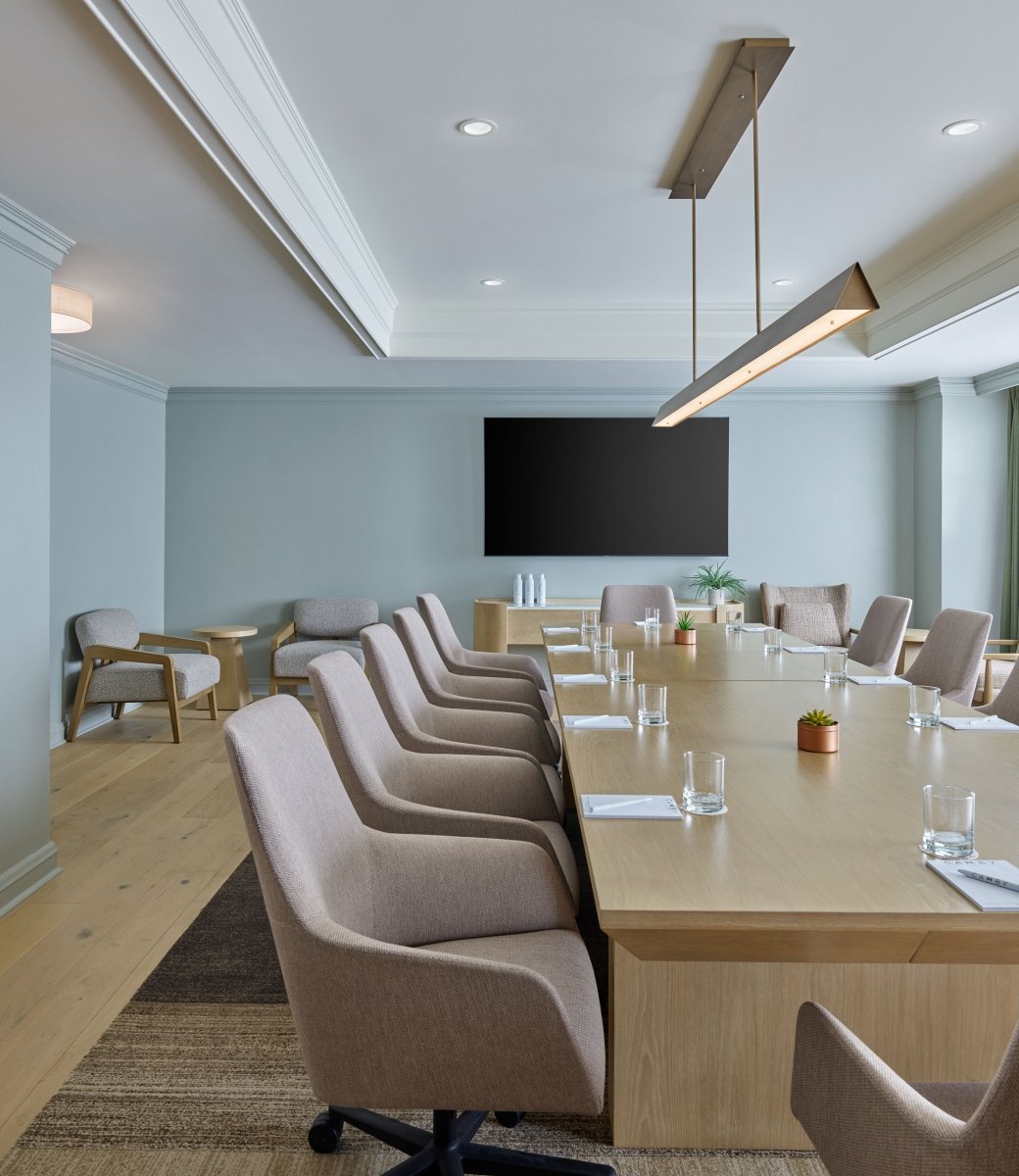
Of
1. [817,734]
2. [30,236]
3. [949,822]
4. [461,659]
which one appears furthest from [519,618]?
[949,822]

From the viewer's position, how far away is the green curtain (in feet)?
22.5

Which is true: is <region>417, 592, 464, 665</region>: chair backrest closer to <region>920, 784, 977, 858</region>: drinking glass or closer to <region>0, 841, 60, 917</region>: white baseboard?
<region>0, 841, 60, 917</region>: white baseboard

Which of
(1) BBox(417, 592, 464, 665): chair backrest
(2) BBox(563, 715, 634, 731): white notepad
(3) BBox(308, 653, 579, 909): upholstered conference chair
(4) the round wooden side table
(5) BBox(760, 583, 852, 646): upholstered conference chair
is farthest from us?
(5) BBox(760, 583, 852, 646): upholstered conference chair

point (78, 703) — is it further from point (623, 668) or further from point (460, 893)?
point (460, 893)

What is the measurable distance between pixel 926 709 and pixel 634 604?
339 cm

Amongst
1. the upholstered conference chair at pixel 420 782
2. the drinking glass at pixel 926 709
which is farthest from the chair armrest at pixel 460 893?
the drinking glass at pixel 926 709

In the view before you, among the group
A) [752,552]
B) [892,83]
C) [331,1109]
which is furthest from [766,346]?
[752,552]

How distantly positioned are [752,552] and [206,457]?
4375mm

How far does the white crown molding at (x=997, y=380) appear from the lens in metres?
6.43

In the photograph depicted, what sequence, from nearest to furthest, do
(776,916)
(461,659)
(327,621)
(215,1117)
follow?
(776,916) < (215,1117) < (461,659) < (327,621)

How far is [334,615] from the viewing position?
722 centimetres

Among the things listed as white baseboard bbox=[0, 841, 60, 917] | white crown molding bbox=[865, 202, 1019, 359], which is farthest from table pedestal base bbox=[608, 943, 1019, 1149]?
white crown molding bbox=[865, 202, 1019, 359]

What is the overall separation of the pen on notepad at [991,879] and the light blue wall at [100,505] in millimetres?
4957

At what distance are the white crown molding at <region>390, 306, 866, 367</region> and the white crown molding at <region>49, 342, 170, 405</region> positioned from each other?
6.44 feet
